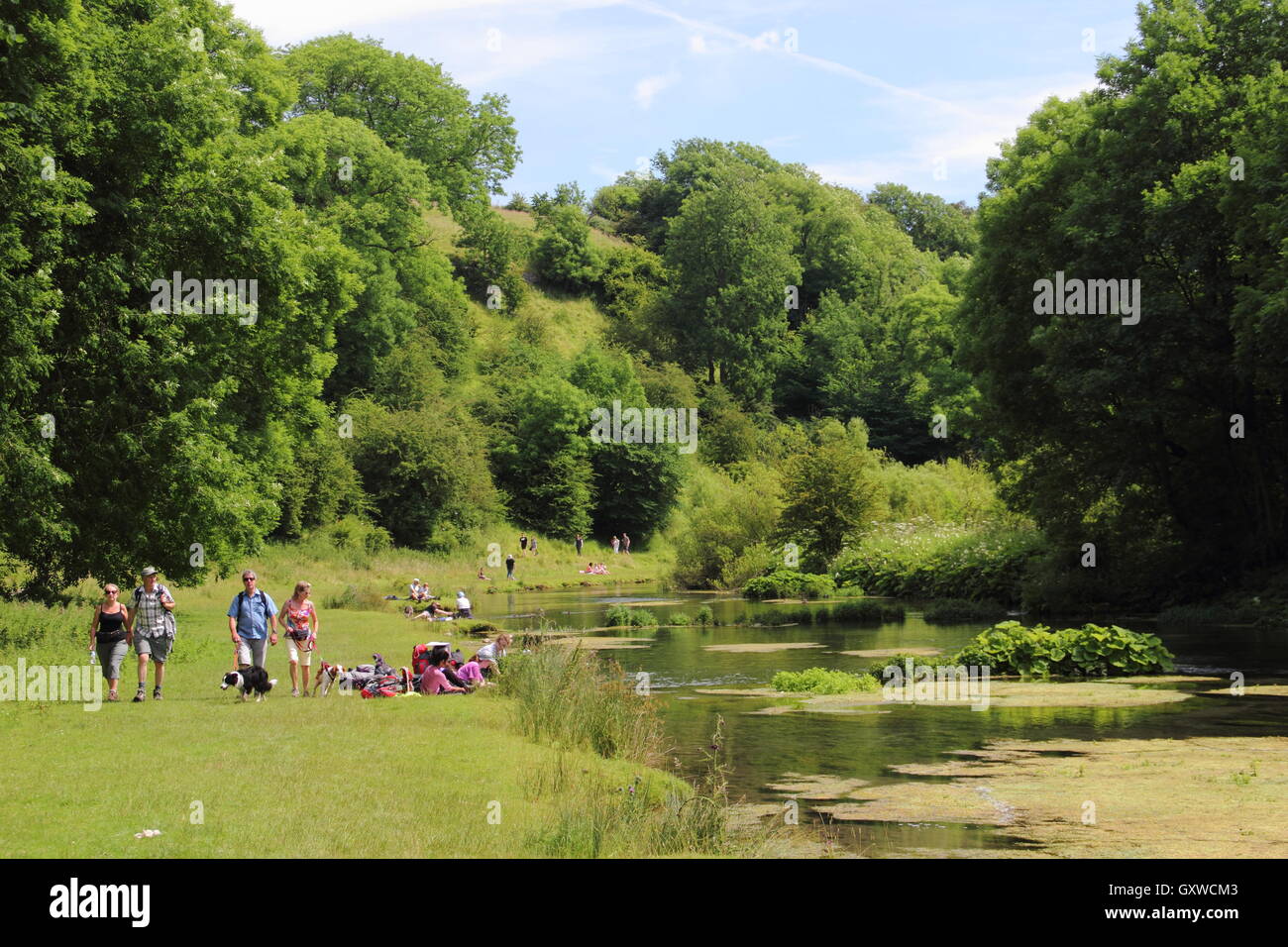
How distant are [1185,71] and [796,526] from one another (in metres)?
23.9

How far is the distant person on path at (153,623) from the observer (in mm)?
19970

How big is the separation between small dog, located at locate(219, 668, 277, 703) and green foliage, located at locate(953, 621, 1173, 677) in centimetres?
1379

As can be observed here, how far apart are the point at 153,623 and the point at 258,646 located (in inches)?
67.0

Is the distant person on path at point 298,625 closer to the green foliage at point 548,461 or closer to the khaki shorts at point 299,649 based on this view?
the khaki shorts at point 299,649

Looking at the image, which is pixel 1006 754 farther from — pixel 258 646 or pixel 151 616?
pixel 151 616

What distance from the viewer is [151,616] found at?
20094 millimetres

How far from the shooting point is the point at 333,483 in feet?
193

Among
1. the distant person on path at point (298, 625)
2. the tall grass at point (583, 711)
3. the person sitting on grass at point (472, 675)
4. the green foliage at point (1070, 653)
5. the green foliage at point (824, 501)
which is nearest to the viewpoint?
the tall grass at point (583, 711)

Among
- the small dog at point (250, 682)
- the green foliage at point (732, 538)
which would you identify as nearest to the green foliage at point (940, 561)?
the green foliage at point (732, 538)

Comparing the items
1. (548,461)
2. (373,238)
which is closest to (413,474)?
(548,461)

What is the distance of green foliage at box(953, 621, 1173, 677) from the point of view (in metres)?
24.8

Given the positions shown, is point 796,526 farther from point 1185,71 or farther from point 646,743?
point 646,743

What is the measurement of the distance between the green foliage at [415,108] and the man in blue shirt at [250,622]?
60.4 metres

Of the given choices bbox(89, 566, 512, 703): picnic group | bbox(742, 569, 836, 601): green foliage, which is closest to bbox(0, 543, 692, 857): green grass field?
bbox(89, 566, 512, 703): picnic group
